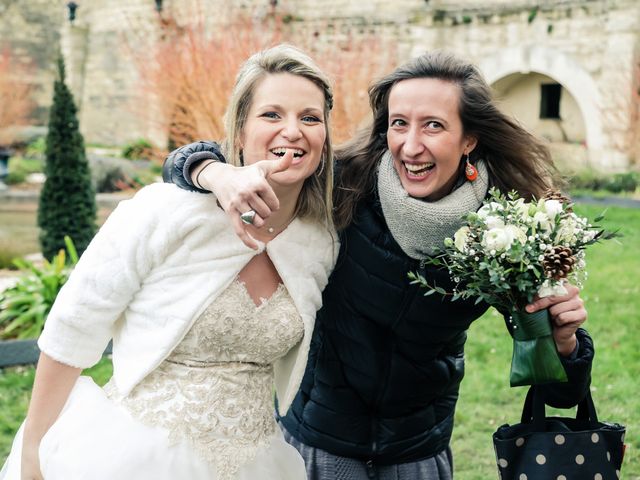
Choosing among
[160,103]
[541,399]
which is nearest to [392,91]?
[541,399]

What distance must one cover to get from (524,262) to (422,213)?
1.36ft

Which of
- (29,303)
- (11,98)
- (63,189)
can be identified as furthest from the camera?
(11,98)

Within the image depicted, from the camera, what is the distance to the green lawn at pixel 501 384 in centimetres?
498

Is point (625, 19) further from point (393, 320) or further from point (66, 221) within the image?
point (393, 320)

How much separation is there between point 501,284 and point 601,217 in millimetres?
348

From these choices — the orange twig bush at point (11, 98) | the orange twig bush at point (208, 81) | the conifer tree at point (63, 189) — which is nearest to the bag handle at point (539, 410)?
the orange twig bush at point (208, 81)

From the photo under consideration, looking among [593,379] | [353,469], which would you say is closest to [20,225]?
[593,379]

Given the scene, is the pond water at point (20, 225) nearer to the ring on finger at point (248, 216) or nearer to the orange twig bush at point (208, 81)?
the orange twig bush at point (208, 81)

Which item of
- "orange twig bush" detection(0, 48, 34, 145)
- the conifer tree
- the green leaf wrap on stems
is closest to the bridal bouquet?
the green leaf wrap on stems

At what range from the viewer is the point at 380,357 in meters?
2.70

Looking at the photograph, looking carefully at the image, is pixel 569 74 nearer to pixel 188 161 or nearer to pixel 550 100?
pixel 550 100

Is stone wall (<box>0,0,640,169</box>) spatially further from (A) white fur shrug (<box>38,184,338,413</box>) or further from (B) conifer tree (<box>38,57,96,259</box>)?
(A) white fur shrug (<box>38,184,338,413</box>)

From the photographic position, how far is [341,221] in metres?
2.67

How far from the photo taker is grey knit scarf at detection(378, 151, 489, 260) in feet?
8.27
